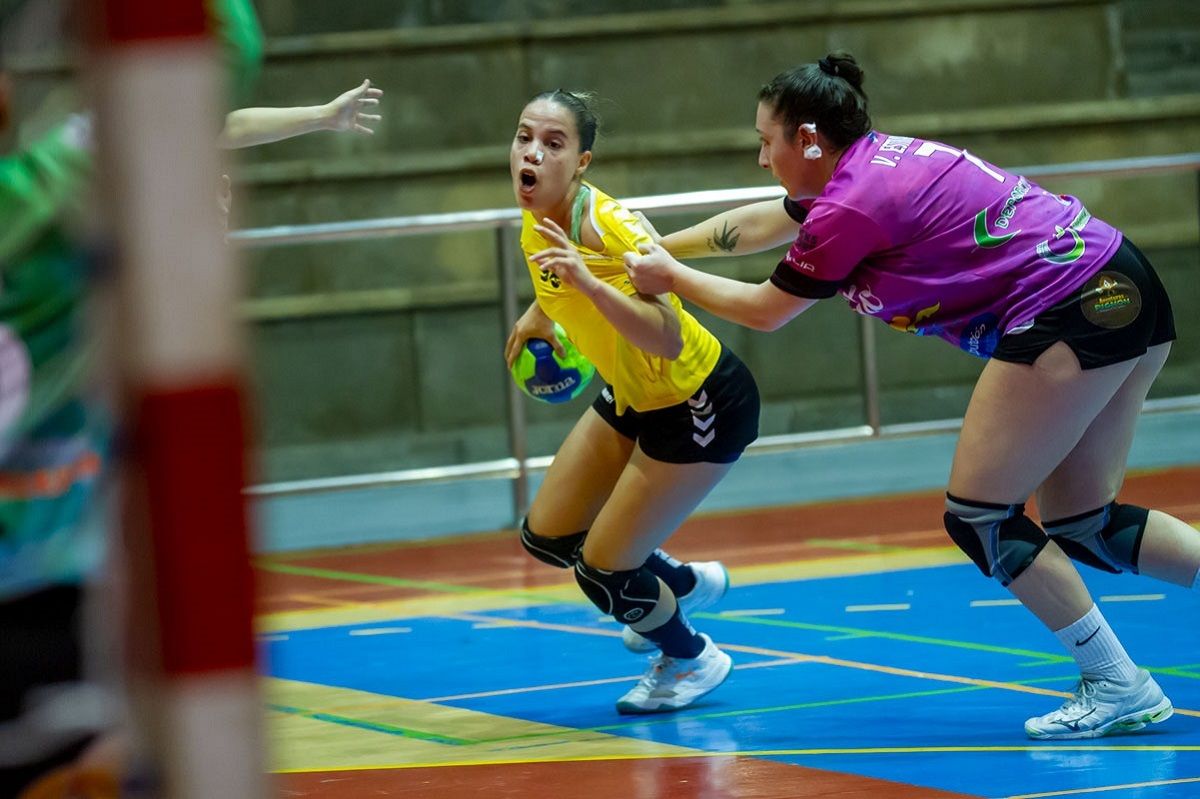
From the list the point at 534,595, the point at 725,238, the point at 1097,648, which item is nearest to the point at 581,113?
the point at 725,238

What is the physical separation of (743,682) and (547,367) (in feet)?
3.51

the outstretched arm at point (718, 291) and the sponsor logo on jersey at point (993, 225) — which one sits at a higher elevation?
the sponsor logo on jersey at point (993, 225)

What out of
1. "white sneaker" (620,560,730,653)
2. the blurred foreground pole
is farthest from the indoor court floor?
the blurred foreground pole

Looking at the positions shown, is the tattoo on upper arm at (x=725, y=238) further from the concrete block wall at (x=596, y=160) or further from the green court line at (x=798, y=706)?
the concrete block wall at (x=596, y=160)

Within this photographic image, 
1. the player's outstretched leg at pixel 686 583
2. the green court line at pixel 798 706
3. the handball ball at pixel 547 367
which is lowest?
the green court line at pixel 798 706

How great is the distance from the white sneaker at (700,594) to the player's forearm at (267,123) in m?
1.70

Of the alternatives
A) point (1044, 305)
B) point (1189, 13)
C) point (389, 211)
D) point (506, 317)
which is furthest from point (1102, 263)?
point (1189, 13)

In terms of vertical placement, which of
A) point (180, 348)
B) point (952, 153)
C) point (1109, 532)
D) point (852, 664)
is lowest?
point (852, 664)

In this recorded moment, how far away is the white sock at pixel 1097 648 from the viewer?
4590 millimetres

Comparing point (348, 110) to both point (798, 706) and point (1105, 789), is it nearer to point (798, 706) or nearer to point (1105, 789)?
point (798, 706)

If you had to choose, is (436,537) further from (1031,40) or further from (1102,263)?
(1031,40)

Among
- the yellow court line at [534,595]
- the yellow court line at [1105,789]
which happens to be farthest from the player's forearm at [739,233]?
the yellow court line at [534,595]

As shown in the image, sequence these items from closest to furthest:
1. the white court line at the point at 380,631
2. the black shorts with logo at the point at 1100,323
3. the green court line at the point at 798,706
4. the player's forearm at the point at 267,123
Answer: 1. the black shorts with logo at the point at 1100,323
2. the player's forearm at the point at 267,123
3. the green court line at the point at 798,706
4. the white court line at the point at 380,631

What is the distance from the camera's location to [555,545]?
5391 millimetres
